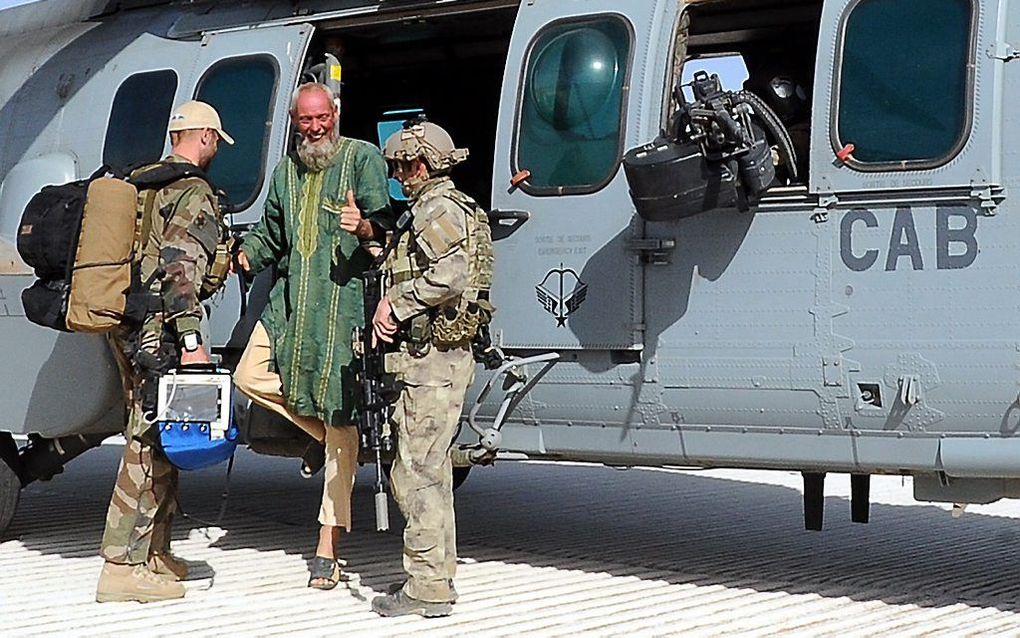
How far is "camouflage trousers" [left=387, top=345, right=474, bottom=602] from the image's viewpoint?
534cm

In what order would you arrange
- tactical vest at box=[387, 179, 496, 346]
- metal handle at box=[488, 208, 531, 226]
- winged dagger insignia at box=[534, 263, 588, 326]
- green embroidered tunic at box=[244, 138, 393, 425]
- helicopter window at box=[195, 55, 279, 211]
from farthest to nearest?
1. helicopter window at box=[195, 55, 279, 211]
2. metal handle at box=[488, 208, 531, 226]
3. winged dagger insignia at box=[534, 263, 588, 326]
4. green embroidered tunic at box=[244, 138, 393, 425]
5. tactical vest at box=[387, 179, 496, 346]

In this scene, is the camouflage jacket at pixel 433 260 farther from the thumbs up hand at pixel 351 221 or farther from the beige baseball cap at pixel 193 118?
the beige baseball cap at pixel 193 118

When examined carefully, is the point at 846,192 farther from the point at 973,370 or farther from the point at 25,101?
the point at 25,101

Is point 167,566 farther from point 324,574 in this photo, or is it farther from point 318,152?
point 318,152

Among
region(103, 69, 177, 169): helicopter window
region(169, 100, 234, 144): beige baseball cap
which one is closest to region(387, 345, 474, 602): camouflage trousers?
region(169, 100, 234, 144): beige baseball cap

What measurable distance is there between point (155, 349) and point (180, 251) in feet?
1.35

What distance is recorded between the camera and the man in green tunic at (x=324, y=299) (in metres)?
5.84

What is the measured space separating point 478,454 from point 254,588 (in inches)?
44.9

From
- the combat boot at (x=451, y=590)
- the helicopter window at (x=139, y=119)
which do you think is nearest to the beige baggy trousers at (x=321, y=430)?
the combat boot at (x=451, y=590)

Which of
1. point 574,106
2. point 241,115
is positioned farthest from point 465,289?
point 241,115

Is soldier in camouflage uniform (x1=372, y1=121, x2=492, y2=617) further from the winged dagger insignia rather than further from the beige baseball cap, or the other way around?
the beige baseball cap

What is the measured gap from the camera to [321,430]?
6.03m

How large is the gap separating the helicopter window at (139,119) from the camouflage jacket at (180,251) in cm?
165

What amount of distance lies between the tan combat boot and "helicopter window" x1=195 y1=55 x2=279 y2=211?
1.86 metres
